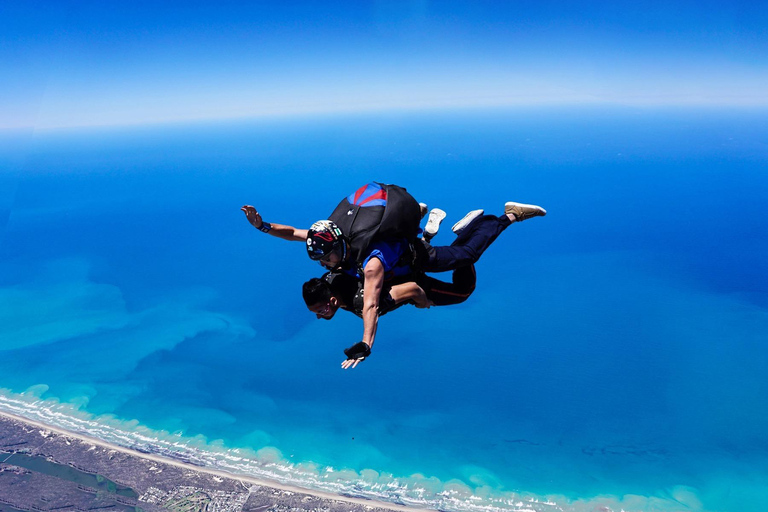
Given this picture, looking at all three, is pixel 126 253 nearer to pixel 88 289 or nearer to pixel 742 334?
pixel 88 289

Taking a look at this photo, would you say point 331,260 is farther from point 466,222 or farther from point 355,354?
point 466,222

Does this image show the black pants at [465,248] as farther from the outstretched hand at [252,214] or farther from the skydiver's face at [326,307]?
the outstretched hand at [252,214]

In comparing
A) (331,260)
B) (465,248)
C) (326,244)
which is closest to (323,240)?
(326,244)

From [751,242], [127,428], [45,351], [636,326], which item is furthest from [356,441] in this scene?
[751,242]

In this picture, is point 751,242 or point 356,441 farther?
point 751,242

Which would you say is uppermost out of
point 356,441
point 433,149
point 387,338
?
point 433,149
